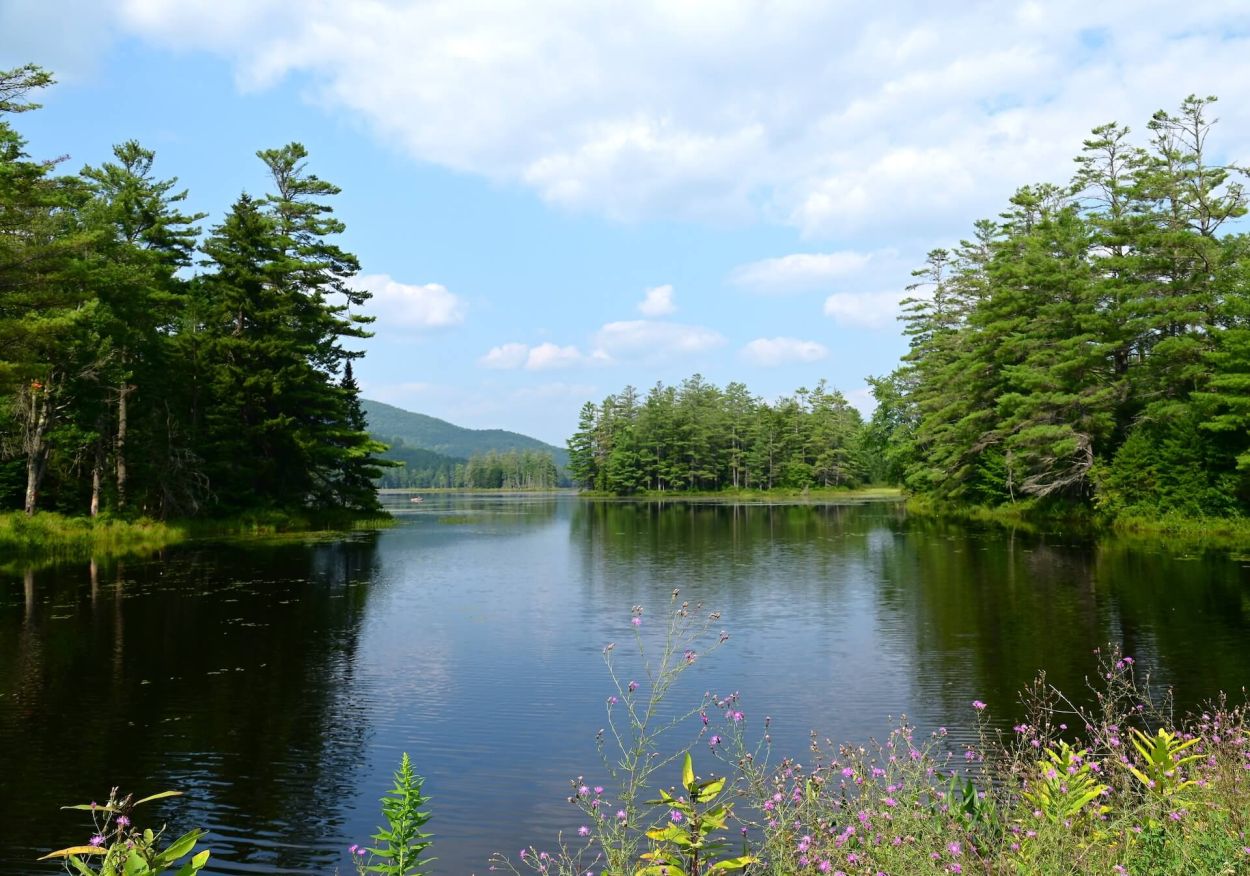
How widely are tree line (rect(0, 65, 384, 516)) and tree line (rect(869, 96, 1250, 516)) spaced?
3296 cm

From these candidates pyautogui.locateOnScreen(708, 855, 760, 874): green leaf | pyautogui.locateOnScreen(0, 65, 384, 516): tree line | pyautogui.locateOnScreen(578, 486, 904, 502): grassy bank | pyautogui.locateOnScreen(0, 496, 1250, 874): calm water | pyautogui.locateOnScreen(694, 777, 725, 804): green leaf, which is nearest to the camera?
pyautogui.locateOnScreen(708, 855, 760, 874): green leaf

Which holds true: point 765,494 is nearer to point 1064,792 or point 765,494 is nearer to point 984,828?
point 984,828

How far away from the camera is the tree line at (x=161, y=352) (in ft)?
84.6

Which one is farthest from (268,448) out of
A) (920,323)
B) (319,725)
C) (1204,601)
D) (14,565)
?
(920,323)

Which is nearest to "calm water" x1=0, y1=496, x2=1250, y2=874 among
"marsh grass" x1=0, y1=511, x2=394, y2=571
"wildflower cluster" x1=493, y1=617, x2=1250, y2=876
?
"wildflower cluster" x1=493, y1=617, x2=1250, y2=876

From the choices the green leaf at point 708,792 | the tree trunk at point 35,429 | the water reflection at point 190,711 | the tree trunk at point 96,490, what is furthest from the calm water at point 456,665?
the tree trunk at point 96,490

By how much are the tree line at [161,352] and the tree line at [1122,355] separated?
108 feet

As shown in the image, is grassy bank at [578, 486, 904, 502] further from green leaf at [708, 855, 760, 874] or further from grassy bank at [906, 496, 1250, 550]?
green leaf at [708, 855, 760, 874]

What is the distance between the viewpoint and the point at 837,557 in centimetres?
2881

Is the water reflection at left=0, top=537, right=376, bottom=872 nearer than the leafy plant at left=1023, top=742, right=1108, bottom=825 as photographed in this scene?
No

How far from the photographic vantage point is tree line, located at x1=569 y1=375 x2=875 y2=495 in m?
108

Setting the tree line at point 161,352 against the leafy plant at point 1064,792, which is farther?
the tree line at point 161,352

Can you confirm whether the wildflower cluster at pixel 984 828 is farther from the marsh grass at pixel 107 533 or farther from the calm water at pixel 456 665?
the marsh grass at pixel 107 533

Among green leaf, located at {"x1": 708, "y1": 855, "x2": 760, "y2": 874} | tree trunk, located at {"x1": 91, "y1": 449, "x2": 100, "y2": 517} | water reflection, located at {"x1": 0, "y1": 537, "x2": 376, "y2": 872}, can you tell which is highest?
tree trunk, located at {"x1": 91, "y1": 449, "x2": 100, "y2": 517}
